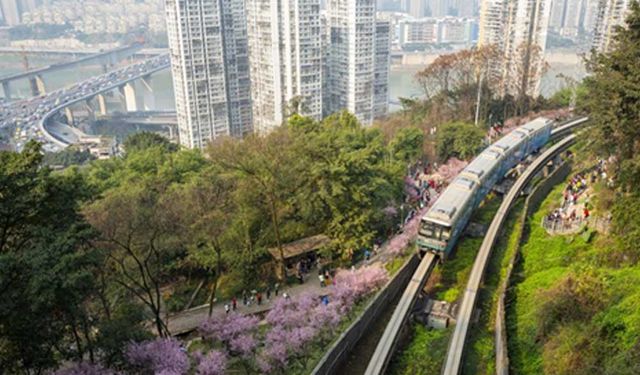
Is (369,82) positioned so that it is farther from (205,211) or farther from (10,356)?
(10,356)

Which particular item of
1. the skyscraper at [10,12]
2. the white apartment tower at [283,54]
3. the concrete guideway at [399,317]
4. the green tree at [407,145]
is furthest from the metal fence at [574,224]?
the skyscraper at [10,12]

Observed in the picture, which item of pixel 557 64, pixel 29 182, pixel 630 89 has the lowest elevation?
pixel 557 64

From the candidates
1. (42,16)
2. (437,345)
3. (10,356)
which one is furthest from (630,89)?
(42,16)

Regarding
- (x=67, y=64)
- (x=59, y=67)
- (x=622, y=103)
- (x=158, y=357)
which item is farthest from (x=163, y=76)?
(x=158, y=357)

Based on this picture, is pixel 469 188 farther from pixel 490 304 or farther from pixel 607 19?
pixel 607 19

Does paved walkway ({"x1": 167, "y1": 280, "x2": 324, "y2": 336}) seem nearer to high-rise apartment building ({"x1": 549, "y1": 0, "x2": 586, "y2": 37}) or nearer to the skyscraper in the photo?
high-rise apartment building ({"x1": 549, "y1": 0, "x2": 586, "y2": 37})
